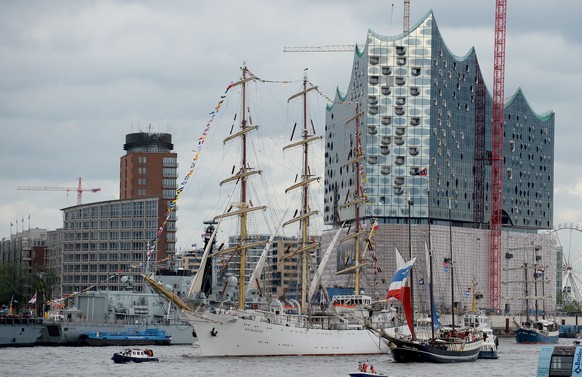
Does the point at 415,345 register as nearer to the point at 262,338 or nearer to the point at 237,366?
the point at 237,366

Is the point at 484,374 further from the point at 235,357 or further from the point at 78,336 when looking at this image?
the point at 78,336

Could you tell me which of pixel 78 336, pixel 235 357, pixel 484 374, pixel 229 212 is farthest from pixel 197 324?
pixel 78 336

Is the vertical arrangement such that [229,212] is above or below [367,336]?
above

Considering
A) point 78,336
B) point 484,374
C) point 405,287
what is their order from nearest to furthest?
point 484,374 → point 405,287 → point 78,336

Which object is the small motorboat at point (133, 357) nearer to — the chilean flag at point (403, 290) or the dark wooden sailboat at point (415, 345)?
the dark wooden sailboat at point (415, 345)

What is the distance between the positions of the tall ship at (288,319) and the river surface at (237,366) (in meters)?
2.43

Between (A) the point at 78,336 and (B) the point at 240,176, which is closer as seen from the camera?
(B) the point at 240,176

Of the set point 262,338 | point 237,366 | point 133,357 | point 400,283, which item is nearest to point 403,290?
point 400,283

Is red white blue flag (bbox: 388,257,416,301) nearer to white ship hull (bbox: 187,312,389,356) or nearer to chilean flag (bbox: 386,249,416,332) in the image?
chilean flag (bbox: 386,249,416,332)

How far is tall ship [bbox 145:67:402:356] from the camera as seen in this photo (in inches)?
5453

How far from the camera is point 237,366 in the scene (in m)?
124

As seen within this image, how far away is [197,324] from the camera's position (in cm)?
13800

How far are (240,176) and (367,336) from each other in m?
25.5

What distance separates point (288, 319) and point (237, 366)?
21169 millimetres
